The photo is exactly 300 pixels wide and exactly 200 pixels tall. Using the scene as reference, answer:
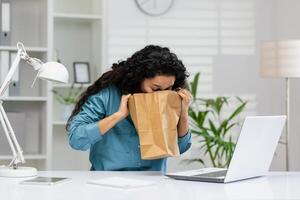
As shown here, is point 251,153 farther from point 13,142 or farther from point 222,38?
point 222,38

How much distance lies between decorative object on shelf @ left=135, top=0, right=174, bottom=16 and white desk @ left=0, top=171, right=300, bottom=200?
2.22 meters

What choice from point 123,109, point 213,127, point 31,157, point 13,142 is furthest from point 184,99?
point 31,157

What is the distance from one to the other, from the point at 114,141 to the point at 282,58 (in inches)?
57.4

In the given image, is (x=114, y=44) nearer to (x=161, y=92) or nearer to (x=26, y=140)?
(x=26, y=140)

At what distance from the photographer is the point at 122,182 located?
1942 mm

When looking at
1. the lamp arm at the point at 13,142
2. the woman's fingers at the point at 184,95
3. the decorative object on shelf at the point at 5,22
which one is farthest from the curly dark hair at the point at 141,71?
the decorative object on shelf at the point at 5,22

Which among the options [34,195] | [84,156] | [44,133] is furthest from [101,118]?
[84,156]

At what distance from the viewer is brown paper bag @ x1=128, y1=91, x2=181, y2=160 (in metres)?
2.29

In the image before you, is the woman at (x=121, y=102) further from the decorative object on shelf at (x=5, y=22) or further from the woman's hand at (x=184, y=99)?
the decorative object on shelf at (x=5, y=22)

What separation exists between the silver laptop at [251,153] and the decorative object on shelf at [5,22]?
191 cm

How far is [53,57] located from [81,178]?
1.80 meters

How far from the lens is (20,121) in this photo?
3713 millimetres

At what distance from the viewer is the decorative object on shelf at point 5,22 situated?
143 inches

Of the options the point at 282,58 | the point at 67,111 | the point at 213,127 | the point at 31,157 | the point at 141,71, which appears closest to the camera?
the point at 141,71
